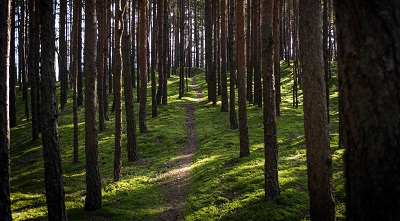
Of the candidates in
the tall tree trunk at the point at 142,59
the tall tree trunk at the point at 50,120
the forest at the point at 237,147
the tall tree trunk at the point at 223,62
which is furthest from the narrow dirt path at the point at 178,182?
the tall tree trunk at the point at 223,62

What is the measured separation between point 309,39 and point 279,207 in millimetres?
4393

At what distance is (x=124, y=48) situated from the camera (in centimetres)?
1405

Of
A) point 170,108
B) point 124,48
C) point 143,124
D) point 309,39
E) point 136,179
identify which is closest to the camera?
point 309,39

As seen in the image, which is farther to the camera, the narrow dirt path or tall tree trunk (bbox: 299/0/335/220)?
the narrow dirt path

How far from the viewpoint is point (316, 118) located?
6.13m

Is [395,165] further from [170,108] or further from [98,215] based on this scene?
[170,108]

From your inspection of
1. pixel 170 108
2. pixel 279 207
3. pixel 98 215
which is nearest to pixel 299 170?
pixel 279 207

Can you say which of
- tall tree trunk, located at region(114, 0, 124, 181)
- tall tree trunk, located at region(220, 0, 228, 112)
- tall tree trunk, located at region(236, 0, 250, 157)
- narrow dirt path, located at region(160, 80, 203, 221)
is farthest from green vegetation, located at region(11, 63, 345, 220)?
tall tree trunk, located at region(220, 0, 228, 112)

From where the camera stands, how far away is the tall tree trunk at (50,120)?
6750 mm

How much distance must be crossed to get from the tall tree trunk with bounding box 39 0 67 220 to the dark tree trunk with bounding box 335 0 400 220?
6.32 metres

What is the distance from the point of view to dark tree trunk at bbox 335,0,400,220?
2195mm

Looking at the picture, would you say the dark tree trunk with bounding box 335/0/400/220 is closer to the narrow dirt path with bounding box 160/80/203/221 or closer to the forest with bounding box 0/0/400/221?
the forest with bounding box 0/0/400/221

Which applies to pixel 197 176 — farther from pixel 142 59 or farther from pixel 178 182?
pixel 142 59

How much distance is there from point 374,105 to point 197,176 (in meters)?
9.95
